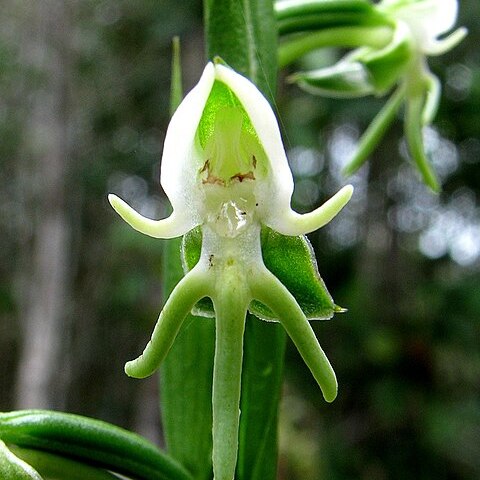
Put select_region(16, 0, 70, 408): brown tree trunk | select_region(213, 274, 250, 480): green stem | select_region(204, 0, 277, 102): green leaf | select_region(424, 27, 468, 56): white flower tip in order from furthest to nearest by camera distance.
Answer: select_region(16, 0, 70, 408): brown tree trunk
select_region(424, 27, 468, 56): white flower tip
select_region(204, 0, 277, 102): green leaf
select_region(213, 274, 250, 480): green stem

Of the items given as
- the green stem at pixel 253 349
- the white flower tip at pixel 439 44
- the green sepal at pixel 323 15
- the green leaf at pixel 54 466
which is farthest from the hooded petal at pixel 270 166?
the white flower tip at pixel 439 44

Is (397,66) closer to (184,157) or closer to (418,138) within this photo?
(418,138)

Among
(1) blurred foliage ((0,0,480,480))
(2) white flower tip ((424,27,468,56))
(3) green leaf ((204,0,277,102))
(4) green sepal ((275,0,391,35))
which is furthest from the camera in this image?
(1) blurred foliage ((0,0,480,480))

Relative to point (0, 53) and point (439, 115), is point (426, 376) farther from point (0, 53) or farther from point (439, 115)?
point (0, 53)

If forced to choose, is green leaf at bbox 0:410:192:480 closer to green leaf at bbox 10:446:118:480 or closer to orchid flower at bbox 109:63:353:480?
green leaf at bbox 10:446:118:480

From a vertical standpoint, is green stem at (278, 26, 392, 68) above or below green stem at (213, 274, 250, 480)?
above

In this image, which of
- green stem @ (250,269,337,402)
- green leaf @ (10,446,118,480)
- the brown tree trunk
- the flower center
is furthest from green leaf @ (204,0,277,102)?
the brown tree trunk

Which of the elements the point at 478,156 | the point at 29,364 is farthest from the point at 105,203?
the point at 478,156

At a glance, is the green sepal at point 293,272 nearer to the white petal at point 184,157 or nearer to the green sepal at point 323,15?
the white petal at point 184,157
